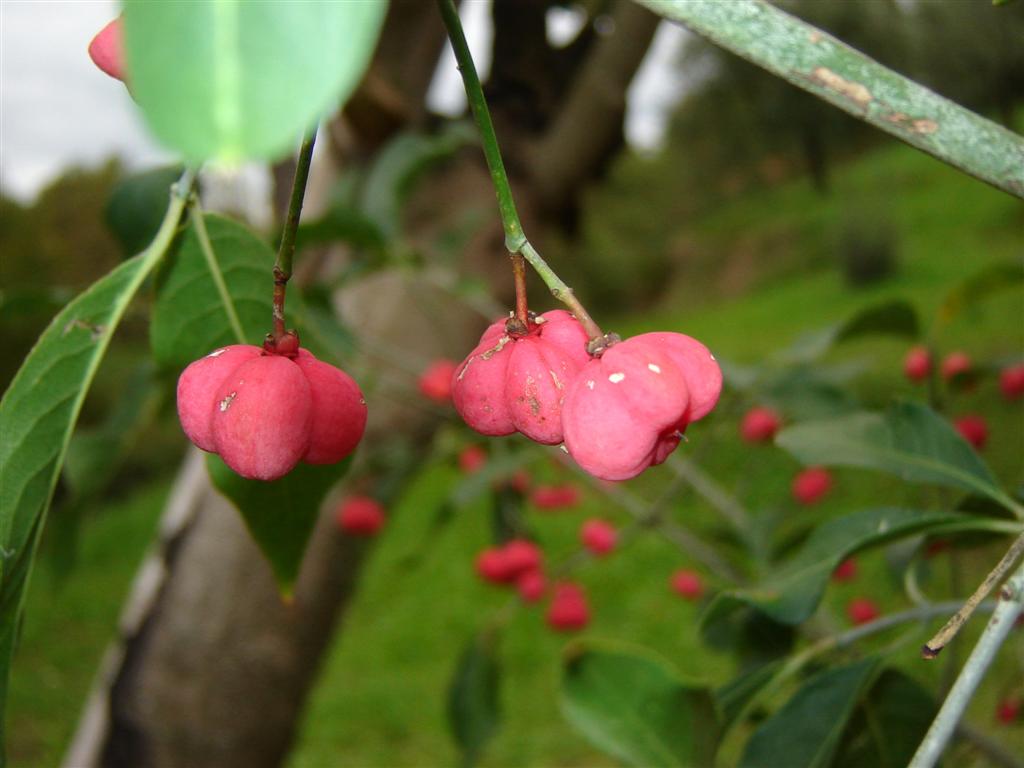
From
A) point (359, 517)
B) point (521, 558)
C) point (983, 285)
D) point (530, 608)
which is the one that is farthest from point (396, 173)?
point (530, 608)

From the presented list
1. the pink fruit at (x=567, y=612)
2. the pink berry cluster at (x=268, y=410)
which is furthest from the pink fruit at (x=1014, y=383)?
the pink berry cluster at (x=268, y=410)

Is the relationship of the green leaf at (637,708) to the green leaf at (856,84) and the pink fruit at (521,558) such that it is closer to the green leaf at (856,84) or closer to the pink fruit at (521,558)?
the green leaf at (856,84)

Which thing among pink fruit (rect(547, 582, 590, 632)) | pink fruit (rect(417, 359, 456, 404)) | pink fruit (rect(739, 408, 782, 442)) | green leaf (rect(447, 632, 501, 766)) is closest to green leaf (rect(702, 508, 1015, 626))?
green leaf (rect(447, 632, 501, 766))

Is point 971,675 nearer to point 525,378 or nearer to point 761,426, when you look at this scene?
point 525,378

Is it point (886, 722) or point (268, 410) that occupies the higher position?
point (268, 410)

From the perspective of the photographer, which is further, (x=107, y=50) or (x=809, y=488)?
(x=809, y=488)

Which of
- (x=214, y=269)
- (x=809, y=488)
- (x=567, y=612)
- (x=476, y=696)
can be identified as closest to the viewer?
(x=214, y=269)

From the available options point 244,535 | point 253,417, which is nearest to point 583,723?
point 253,417
